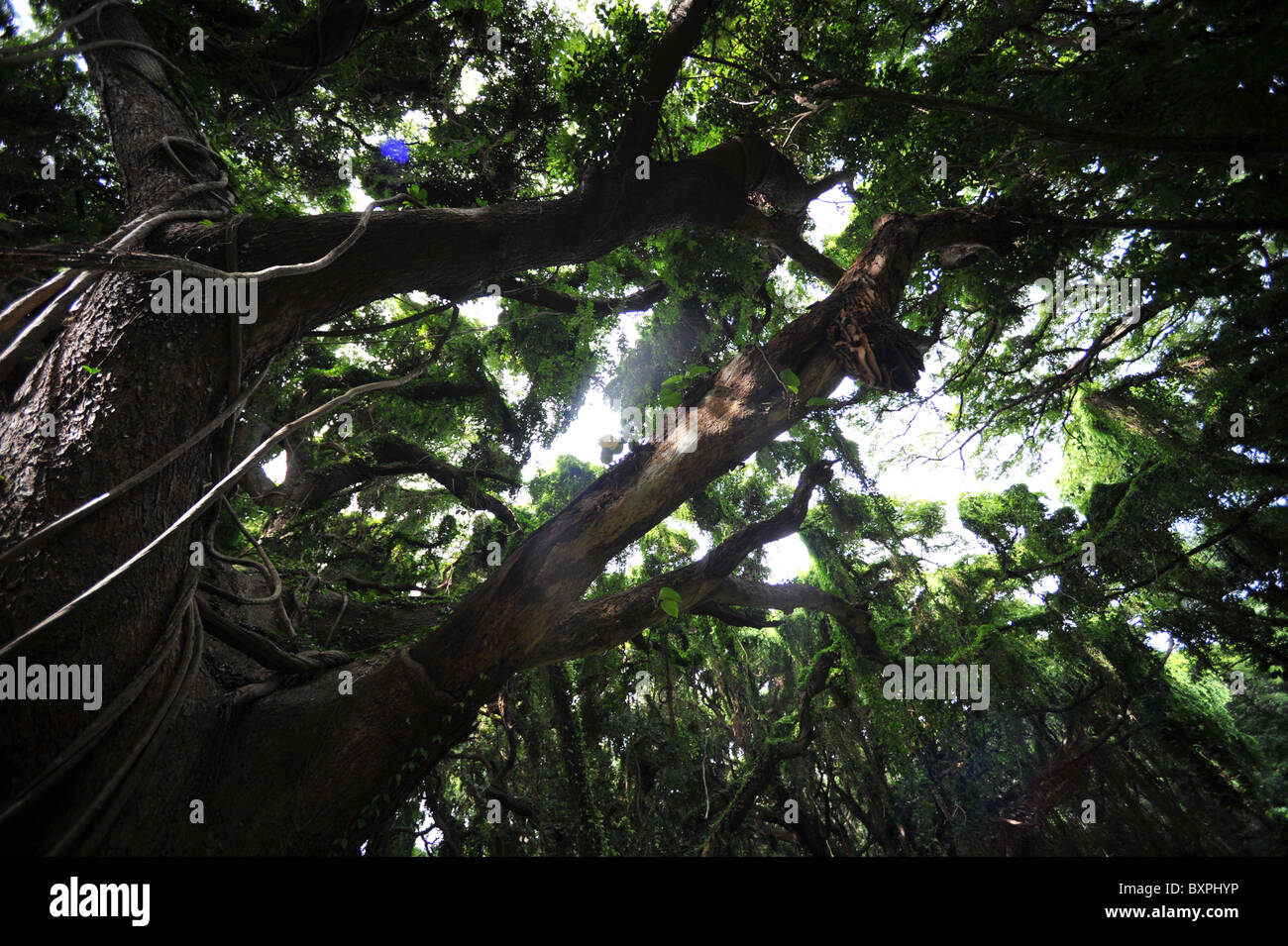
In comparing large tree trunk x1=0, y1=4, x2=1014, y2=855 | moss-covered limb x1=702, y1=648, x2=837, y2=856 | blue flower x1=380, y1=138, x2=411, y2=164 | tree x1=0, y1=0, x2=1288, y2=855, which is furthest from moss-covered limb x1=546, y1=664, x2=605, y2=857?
blue flower x1=380, y1=138, x2=411, y2=164

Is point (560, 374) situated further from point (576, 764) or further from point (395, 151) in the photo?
point (576, 764)

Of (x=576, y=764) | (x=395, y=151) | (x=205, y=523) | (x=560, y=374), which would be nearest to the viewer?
(x=205, y=523)

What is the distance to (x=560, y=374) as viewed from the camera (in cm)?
602

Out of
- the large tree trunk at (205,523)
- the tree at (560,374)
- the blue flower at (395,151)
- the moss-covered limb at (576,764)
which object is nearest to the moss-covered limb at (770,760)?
the tree at (560,374)

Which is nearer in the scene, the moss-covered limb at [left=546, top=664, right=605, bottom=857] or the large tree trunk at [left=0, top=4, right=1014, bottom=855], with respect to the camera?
the large tree trunk at [left=0, top=4, right=1014, bottom=855]

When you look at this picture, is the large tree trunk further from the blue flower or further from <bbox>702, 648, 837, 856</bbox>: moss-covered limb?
<bbox>702, 648, 837, 856</bbox>: moss-covered limb

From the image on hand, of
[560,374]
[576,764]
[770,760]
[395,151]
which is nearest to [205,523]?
[560,374]

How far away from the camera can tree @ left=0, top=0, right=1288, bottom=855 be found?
Answer: 183 cm

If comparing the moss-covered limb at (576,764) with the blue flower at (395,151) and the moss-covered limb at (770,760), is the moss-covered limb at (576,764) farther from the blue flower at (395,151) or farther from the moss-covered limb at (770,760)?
the blue flower at (395,151)

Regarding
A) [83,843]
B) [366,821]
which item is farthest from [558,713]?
[83,843]

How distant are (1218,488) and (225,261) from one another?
9469 millimetres

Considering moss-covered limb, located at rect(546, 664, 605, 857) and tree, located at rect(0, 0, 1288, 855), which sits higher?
tree, located at rect(0, 0, 1288, 855)

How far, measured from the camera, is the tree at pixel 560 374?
71.9 inches

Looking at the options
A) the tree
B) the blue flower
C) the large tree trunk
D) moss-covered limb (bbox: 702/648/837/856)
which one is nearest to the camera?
the large tree trunk
